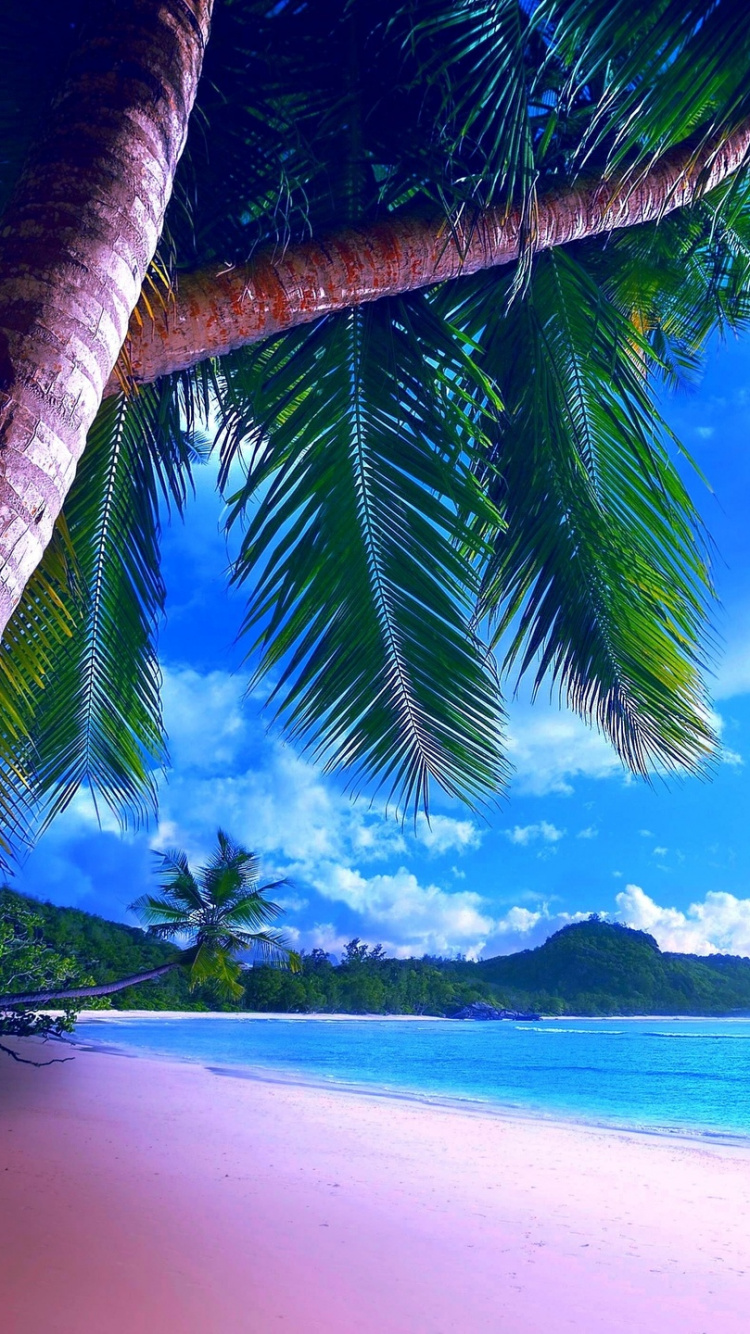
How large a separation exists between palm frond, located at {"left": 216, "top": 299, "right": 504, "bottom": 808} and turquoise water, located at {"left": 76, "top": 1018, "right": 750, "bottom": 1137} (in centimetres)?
1505

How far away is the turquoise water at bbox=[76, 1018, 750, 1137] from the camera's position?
1814 cm

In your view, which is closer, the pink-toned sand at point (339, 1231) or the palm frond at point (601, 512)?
the palm frond at point (601, 512)

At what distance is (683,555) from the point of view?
2783 mm

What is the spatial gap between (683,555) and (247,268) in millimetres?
1716

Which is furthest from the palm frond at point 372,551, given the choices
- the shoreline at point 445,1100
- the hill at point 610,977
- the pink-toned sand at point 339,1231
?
the hill at point 610,977

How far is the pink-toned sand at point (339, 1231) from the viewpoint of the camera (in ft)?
10.8

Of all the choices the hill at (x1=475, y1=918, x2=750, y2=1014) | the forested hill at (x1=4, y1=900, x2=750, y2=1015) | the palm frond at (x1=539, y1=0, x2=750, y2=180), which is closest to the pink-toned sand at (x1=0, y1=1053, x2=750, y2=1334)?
the palm frond at (x1=539, y1=0, x2=750, y2=180)

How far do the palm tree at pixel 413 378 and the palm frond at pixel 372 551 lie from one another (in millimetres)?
10

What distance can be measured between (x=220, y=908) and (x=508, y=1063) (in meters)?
17.1

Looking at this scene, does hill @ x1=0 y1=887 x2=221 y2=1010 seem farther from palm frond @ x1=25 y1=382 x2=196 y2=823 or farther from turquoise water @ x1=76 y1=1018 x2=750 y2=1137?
palm frond @ x1=25 y1=382 x2=196 y2=823

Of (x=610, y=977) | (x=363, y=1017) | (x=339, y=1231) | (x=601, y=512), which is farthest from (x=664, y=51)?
(x=610, y=977)

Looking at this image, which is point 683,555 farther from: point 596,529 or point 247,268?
point 247,268

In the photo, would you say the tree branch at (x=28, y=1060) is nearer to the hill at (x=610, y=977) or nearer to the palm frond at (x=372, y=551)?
the palm frond at (x=372, y=551)

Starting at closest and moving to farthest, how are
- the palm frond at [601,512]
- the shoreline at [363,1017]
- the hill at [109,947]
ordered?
the palm frond at [601,512]
the hill at [109,947]
the shoreline at [363,1017]
